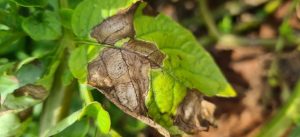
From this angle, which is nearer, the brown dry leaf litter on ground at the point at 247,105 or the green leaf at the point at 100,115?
the green leaf at the point at 100,115

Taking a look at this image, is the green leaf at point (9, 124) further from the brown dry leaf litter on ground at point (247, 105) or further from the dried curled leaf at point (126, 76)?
the brown dry leaf litter on ground at point (247, 105)

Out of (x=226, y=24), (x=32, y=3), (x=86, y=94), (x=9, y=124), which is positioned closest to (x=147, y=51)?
(x=86, y=94)

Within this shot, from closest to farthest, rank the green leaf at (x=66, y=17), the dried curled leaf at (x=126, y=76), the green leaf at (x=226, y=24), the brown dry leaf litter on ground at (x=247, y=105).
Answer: the dried curled leaf at (x=126, y=76), the green leaf at (x=66, y=17), the green leaf at (x=226, y=24), the brown dry leaf litter on ground at (x=247, y=105)

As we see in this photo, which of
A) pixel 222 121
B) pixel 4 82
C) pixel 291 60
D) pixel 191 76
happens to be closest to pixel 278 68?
pixel 291 60

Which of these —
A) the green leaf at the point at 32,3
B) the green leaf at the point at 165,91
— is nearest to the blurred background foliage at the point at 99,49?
the green leaf at the point at 32,3

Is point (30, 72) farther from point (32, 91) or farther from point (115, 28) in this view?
point (115, 28)

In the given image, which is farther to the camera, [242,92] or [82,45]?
[242,92]

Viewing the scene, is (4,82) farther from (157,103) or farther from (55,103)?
(157,103)

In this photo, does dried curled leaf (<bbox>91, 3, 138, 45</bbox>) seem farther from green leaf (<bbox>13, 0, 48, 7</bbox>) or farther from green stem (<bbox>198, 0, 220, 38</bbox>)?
green stem (<bbox>198, 0, 220, 38</bbox>)
